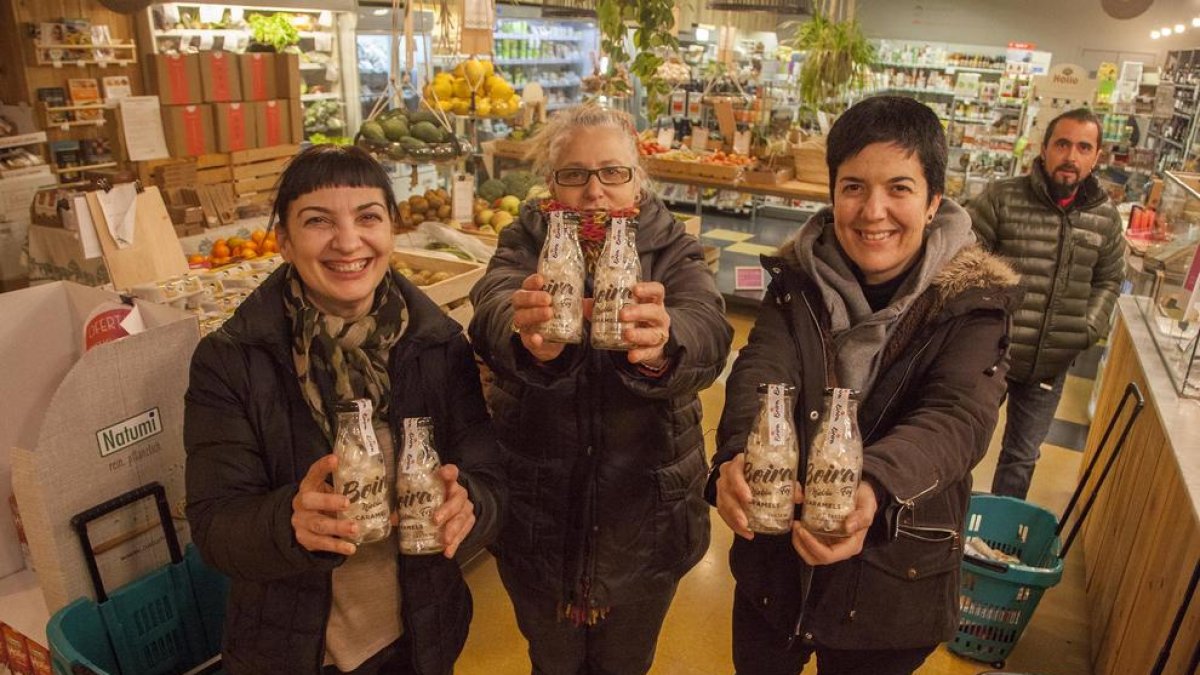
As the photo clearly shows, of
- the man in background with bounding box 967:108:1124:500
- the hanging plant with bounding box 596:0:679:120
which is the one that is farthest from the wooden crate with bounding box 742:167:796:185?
the man in background with bounding box 967:108:1124:500

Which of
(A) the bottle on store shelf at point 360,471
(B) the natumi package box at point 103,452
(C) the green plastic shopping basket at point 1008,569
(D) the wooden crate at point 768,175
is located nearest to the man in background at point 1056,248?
(C) the green plastic shopping basket at point 1008,569

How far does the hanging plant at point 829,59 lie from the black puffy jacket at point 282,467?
5111mm

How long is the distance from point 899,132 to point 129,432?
5.21 feet

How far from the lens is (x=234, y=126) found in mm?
6164

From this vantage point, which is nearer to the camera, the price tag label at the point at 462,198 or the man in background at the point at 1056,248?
the man in background at the point at 1056,248

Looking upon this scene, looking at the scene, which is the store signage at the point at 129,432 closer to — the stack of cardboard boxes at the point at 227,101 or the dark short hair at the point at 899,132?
the dark short hair at the point at 899,132

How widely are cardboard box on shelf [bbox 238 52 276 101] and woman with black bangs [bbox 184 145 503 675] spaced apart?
5.42 meters

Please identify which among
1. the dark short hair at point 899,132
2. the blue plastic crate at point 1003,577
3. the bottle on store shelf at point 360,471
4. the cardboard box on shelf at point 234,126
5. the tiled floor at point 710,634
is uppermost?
the dark short hair at point 899,132

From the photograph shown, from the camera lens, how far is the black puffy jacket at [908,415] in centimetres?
129

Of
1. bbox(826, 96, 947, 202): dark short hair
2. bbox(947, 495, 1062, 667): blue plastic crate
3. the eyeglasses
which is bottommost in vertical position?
bbox(947, 495, 1062, 667): blue plastic crate

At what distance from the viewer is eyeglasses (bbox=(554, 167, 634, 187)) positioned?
159 centimetres

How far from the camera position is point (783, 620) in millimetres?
1503

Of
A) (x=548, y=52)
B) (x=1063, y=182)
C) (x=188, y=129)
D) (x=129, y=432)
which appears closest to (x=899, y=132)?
(x=129, y=432)

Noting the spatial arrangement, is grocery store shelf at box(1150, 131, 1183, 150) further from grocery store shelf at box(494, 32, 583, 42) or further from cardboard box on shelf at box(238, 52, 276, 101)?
cardboard box on shelf at box(238, 52, 276, 101)
